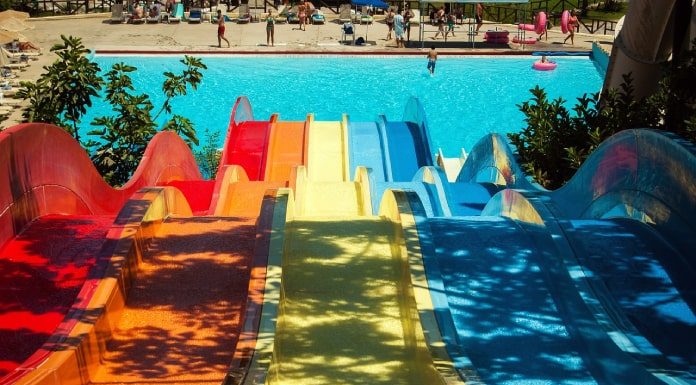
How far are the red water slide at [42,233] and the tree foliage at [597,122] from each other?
17.9 ft

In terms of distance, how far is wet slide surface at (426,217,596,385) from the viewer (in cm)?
610

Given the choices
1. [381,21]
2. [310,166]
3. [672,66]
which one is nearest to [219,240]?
[672,66]

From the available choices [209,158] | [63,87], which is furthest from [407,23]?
[63,87]

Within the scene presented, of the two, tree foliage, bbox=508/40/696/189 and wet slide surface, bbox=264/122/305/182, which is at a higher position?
tree foliage, bbox=508/40/696/189

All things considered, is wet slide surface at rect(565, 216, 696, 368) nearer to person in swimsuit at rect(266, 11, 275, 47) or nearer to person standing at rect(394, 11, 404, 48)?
person standing at rect(394, 11, 404, 48)

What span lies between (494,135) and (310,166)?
383cm

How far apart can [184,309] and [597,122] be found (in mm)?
5950

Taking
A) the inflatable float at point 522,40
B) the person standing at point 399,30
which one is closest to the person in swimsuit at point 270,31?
the person standing at point 399,30

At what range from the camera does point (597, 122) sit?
1059cm

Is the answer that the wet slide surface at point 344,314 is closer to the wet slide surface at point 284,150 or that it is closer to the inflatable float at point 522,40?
the wet slide surface at point 284,150

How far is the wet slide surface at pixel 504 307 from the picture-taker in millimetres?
6102

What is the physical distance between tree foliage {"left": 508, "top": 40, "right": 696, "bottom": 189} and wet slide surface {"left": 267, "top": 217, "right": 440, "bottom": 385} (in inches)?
136

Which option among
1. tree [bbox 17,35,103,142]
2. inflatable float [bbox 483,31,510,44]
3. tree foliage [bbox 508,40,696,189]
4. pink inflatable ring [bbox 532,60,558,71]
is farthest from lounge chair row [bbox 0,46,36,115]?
pink inflatable ring [bbox 532,60,558,71]

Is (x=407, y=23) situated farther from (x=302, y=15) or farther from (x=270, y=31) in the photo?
(x=270, y=31)
